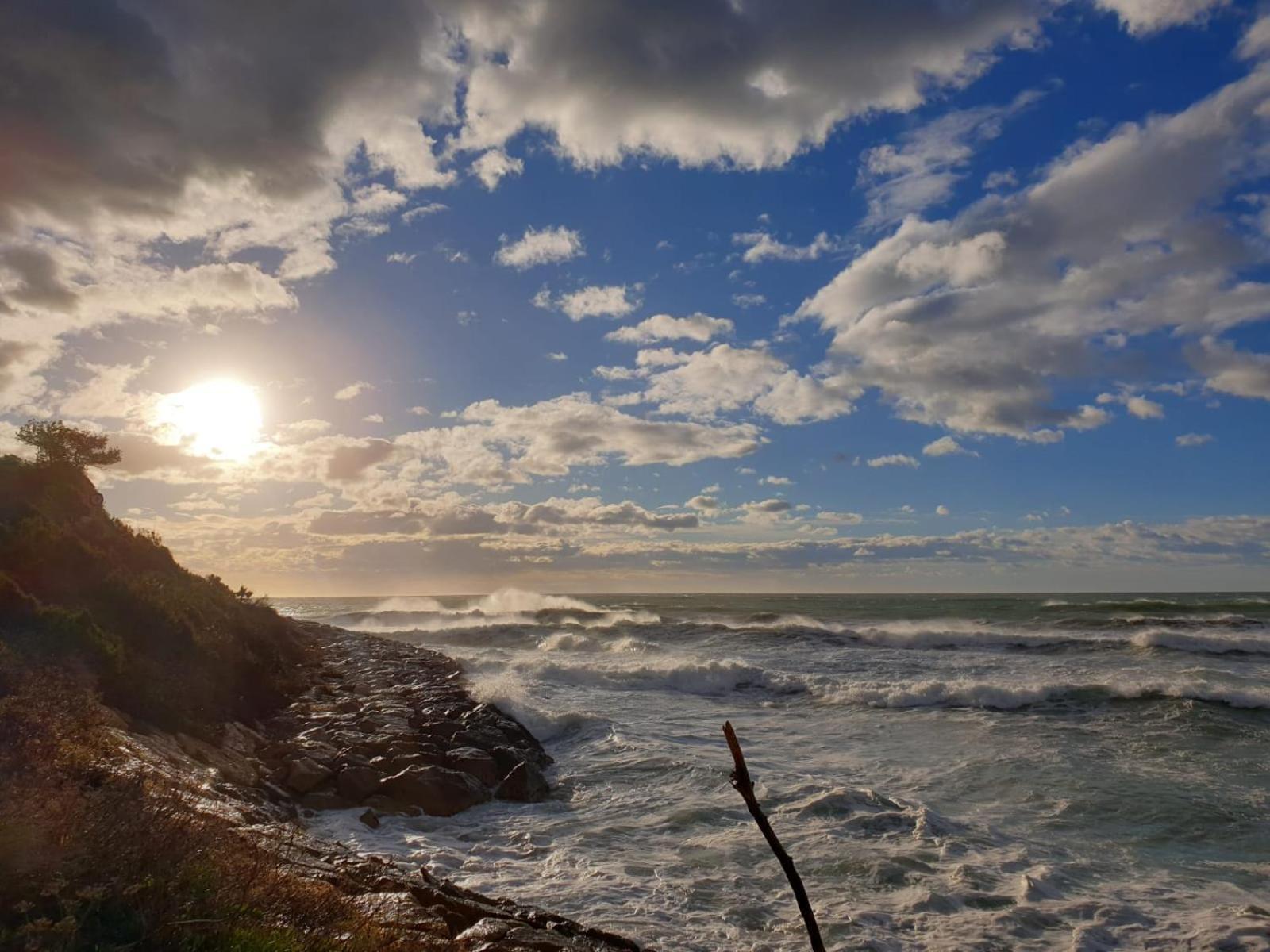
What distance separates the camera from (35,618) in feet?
40.8

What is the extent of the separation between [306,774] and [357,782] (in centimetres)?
93

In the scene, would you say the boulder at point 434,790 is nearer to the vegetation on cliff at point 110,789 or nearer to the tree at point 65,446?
the vegetation on cliff at point 110,789

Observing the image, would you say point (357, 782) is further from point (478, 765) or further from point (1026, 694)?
point (1026, 694)

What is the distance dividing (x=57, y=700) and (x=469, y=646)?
131 ft

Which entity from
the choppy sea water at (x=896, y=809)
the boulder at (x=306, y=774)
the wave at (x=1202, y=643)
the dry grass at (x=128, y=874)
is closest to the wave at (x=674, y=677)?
the choppy sea water at (x=896, y=809)

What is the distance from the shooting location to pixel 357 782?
13617 mm

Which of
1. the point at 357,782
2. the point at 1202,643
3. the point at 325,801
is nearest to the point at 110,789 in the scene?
the point at 325,801

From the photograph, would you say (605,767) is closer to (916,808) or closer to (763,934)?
(916,808)

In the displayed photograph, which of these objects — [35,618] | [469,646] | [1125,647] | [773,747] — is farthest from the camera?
[469,646]

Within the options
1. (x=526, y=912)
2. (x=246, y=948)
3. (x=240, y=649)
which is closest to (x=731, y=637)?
(x=240, y=649)

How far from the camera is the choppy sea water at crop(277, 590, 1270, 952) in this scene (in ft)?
31.1

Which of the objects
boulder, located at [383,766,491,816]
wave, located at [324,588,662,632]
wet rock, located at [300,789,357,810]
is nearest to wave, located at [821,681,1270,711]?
boulder, located at [383,766,491,816]

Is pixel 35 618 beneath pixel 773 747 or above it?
above

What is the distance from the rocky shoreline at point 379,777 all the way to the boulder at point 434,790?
0.02m
